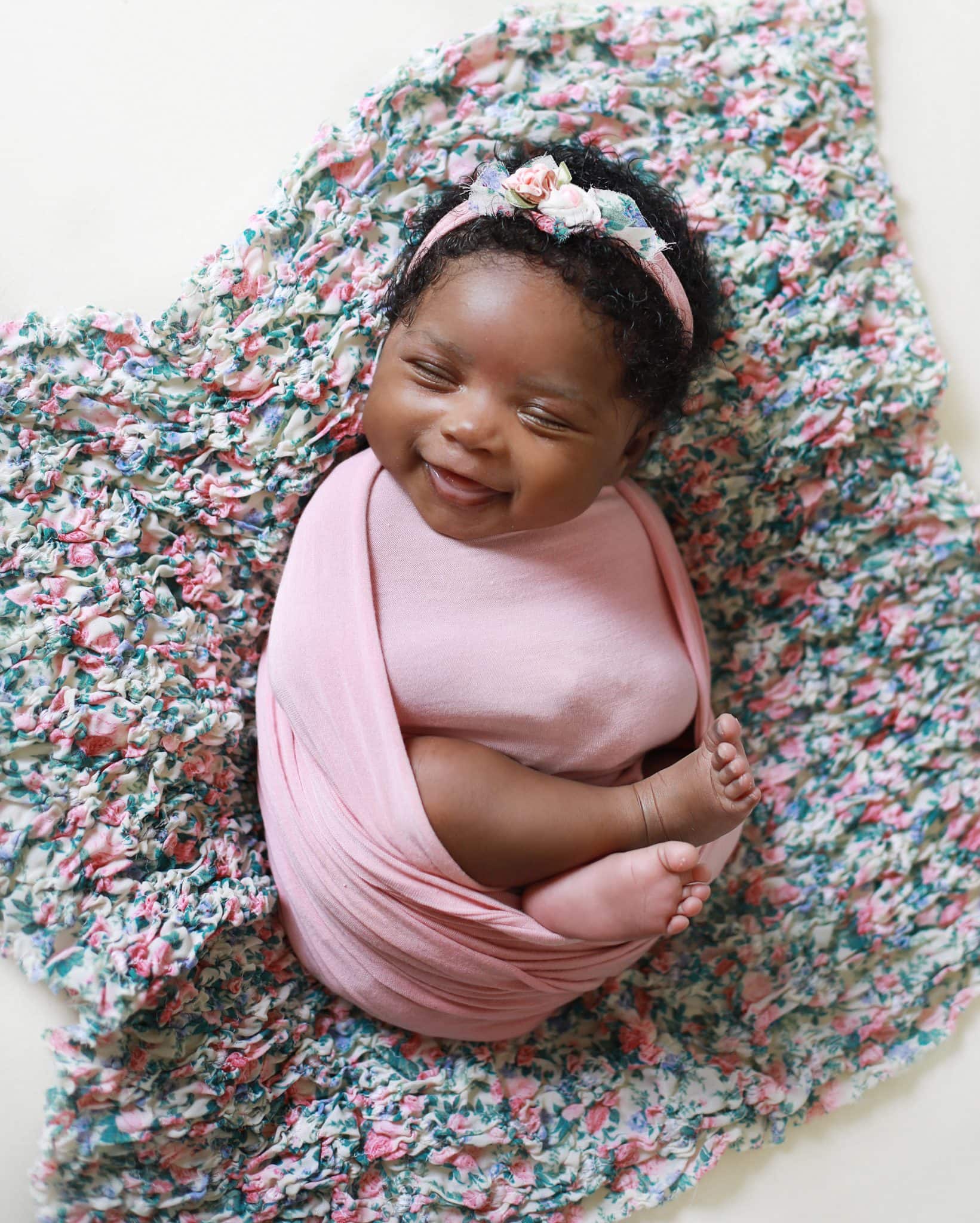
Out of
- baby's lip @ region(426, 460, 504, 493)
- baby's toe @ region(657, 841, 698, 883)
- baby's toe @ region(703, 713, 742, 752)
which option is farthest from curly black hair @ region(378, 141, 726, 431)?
baby's toe @ region(657, 841, 698, 883)

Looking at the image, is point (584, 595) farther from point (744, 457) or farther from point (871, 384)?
point (871, 384)

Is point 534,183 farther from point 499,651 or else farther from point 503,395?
point 499,651

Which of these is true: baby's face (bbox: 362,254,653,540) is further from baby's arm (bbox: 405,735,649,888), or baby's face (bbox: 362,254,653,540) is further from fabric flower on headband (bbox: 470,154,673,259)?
baby's arm (bbox: 405,735,649,888)

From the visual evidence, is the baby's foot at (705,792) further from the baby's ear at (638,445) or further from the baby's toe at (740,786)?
the baby's ear at (638,445)

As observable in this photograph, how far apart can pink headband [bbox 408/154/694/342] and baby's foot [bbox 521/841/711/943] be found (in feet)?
2.04

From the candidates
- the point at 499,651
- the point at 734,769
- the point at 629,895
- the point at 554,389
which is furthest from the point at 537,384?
the point at 629,895

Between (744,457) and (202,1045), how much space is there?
101cm

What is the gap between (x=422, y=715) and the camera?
1260 millimetres

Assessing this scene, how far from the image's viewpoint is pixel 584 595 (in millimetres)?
1318

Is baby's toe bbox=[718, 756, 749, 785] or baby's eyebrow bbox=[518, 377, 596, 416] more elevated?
baby's eyebrow bbox=[518, 377, 596, 416]

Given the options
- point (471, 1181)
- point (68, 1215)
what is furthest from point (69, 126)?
point (471, 1181)

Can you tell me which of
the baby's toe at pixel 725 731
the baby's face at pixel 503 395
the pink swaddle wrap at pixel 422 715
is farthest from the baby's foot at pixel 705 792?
the baby's face at pixel 503 395

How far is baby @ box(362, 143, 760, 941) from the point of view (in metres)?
1.13

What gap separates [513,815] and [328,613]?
0.32m
